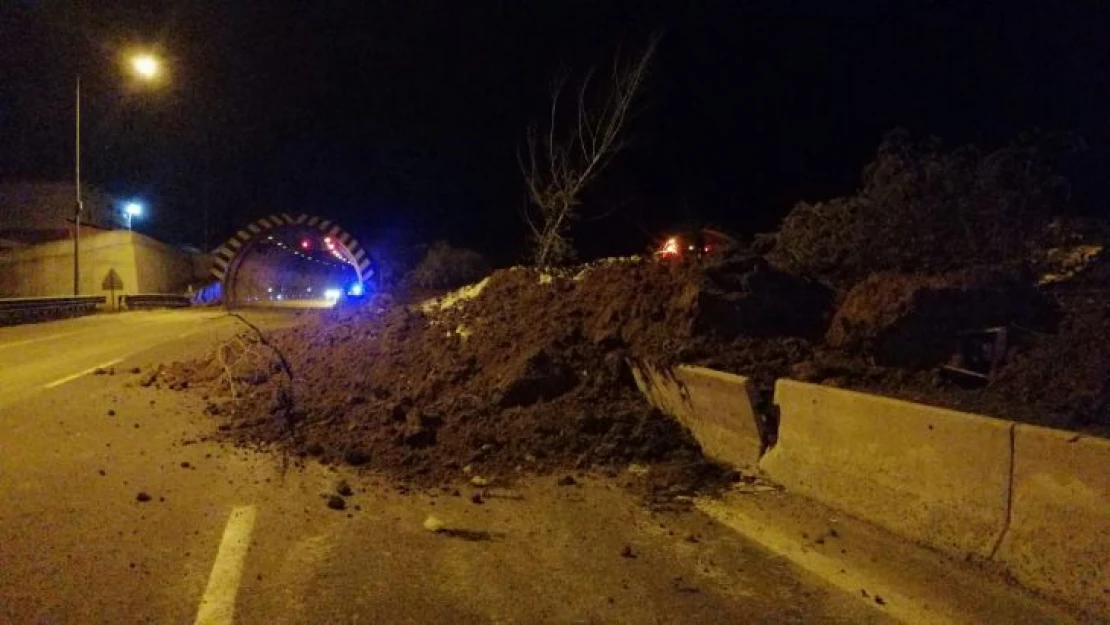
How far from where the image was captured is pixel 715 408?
295 inches

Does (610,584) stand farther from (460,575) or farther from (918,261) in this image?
(918,261)

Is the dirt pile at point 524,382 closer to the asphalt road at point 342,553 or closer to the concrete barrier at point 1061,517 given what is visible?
the asphalt road at point 342,553

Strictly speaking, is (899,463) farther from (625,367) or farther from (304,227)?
(304,227)

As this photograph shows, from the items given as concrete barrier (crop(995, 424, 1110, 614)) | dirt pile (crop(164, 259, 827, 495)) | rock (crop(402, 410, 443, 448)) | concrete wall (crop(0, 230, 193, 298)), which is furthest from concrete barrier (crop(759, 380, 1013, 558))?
concrete wall (crop(0, 230, 193, 298))

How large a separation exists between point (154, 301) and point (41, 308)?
11310mm

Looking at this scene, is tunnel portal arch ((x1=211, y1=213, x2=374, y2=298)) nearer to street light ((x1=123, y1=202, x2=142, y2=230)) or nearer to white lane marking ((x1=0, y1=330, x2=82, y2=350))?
white lane marking ((x1=0, y1=330, x2=82, y2=350))

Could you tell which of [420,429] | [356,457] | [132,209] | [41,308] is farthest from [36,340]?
[132,209]

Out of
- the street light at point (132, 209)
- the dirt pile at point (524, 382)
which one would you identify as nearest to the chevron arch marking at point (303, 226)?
the dirt pile at point (524, 382)

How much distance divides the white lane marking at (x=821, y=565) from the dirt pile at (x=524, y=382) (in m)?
0.70

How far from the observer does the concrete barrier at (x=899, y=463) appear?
495 centimetres

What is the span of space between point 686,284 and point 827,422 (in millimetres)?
3239

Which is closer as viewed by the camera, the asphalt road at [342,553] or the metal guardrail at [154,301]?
the asphalt road at [342,553]

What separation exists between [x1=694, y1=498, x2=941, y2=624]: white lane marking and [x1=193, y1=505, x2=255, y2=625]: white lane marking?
313 centimetres

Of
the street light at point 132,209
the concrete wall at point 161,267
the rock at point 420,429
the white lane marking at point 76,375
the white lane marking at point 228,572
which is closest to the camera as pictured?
the white lane marking at point 228,572
